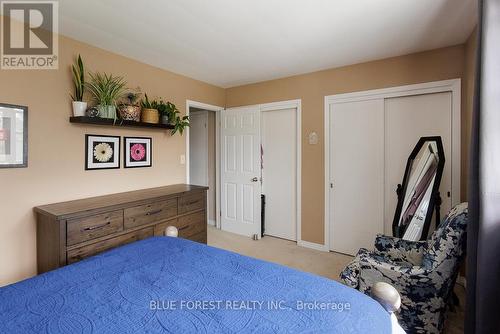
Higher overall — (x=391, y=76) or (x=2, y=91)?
(x=391, y=76)

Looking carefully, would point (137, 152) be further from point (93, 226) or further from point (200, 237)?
point (200, 237)

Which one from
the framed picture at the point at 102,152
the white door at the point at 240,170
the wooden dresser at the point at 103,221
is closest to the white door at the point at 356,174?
the white door at the point at 240,170

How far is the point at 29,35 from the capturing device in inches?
85.5

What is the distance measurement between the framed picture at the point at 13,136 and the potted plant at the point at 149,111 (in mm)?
1025

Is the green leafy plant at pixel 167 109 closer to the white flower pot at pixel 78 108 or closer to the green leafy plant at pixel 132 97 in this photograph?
the green leafy plant at pixel 132 97

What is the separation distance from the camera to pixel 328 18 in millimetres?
2088

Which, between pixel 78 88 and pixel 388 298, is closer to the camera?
pixel 388 298

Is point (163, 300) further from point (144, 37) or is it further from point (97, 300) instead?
point (144, 37)

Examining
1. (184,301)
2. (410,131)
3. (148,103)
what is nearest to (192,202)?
(148,103)

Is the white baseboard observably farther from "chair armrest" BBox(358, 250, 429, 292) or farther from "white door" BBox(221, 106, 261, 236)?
"chair armrest" BBox(358, 250, 429, 292)

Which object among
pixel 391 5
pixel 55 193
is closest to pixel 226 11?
pixel 391 5

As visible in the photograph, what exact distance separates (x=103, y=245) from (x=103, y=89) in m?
1.48

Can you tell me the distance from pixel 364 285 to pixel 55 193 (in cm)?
272

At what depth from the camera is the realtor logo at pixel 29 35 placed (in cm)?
196
